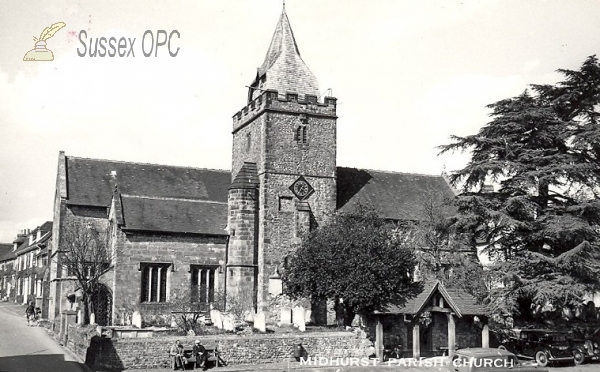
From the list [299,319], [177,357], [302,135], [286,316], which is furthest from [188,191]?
[177,357]

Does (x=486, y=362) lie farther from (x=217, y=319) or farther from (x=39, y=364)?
(x=39, y=364)

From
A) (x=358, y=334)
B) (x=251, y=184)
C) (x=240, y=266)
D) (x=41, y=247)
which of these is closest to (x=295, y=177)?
(x=251, y=184)

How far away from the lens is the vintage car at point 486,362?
20.9 metres

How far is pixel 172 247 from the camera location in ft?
118

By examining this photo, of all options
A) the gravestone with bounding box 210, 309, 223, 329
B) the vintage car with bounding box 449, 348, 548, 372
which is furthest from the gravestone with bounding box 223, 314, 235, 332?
the vintage car with bounding box 449, 348, 548, 372

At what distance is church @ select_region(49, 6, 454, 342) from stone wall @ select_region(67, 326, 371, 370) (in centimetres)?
739

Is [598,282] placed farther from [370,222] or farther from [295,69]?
[295,69]

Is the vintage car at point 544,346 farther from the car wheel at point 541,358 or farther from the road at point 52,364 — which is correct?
the road at point 52,364

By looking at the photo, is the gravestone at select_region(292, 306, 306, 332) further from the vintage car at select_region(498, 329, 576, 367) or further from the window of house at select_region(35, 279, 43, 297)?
the window of house at select_region(35, 279, 43, 297)

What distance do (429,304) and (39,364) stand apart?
1551 cm

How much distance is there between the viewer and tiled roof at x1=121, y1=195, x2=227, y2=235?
117 feet

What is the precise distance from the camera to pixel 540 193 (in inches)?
1156

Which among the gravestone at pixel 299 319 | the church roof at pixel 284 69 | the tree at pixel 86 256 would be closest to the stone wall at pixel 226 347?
the gravestone at pixel 299 319

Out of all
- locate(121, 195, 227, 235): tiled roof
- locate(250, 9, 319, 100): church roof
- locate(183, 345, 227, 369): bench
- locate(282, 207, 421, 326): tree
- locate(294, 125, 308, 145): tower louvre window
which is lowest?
locate(183, 345, 227, 369): bench
